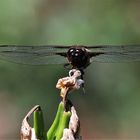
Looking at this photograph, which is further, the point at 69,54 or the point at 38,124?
the point at 69,54

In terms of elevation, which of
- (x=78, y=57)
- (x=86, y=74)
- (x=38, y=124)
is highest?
(x=86, y=74)

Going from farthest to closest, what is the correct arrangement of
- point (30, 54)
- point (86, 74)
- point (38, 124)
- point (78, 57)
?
point (86, 74) → point (30, 54) → point (78, 57) → point (38, 124)

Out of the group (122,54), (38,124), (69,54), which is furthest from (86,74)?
(38,124)

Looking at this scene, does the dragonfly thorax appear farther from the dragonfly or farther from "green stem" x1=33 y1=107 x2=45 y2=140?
"green stem" x1=33 y1=107 x2=45 y2=140

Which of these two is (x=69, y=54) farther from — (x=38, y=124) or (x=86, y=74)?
(x=86, y=74)

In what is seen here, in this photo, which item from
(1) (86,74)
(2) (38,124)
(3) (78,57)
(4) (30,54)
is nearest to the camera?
(2) (38,124)

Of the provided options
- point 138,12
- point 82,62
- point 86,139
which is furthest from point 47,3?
point 82,62

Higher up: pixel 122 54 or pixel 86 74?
pixel 86 74

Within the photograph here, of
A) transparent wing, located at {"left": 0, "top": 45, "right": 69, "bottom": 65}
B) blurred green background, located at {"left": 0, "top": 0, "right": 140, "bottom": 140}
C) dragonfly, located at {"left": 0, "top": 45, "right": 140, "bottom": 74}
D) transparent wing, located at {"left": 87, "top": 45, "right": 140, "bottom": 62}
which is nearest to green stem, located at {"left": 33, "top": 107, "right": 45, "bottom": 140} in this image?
dragonfly, located at {"left": 0, "top": 45, "right": 140, "bottom": 74}
